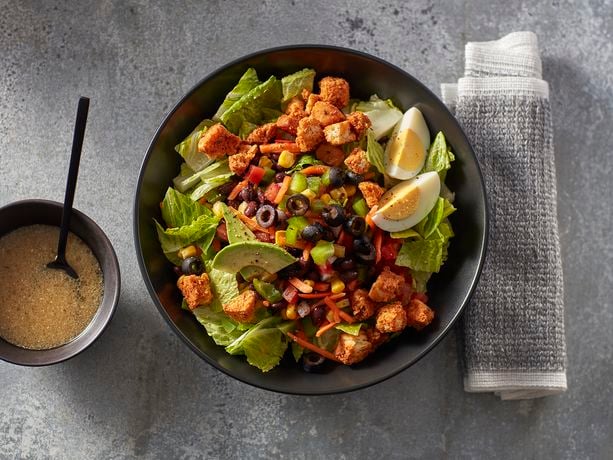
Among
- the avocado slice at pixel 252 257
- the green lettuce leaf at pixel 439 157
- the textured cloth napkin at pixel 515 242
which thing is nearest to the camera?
the avocado slice at pixel 252 257

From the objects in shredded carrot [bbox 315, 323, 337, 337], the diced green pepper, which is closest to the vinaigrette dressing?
the diced green pepper

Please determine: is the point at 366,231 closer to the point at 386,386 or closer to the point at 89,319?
the point at 386,386

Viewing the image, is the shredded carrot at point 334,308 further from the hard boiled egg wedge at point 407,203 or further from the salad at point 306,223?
the hard boiled egg wedge at point 407,203

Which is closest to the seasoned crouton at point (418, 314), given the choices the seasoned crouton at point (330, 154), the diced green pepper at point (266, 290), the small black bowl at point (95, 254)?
the diced green pepper at point (266, 290)

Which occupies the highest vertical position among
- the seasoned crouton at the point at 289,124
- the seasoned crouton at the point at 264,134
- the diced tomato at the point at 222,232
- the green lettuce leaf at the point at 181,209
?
the seasoned crouton at the point at 289,124

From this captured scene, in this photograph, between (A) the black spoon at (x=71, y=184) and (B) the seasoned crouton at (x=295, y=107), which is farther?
(B) the seasoned crouton at (x=295, y=107)

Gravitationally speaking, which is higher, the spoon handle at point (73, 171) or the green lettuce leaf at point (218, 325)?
the spoon handle at point (73, 171)
